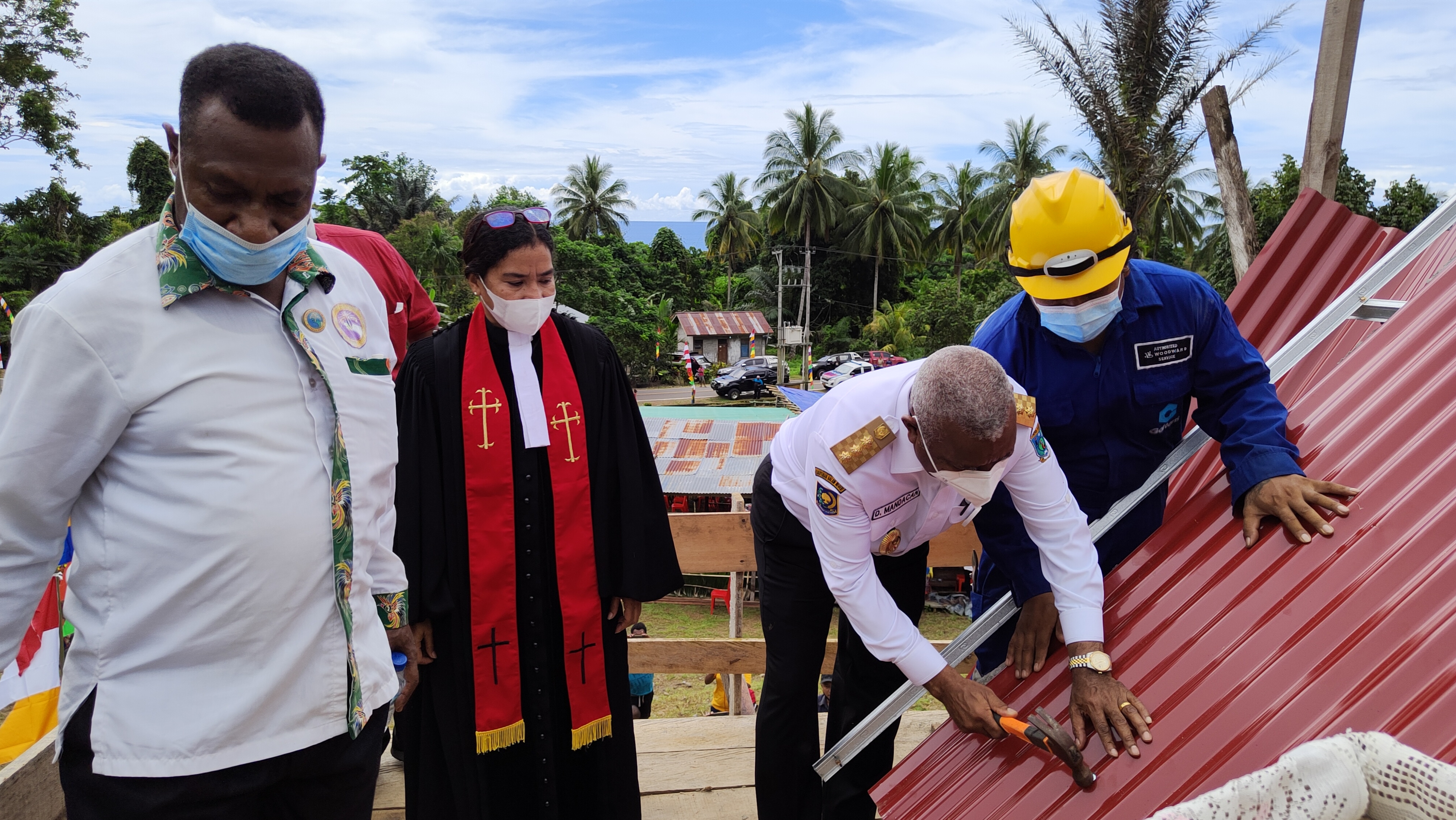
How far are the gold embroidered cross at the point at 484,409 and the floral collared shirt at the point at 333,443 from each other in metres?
1.05

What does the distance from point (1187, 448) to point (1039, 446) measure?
2.24ft

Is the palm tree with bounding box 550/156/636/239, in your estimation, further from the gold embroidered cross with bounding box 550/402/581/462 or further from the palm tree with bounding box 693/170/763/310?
the gold embroidered cross with bounding box 550/402/581/462

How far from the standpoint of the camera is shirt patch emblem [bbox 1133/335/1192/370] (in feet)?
8.46

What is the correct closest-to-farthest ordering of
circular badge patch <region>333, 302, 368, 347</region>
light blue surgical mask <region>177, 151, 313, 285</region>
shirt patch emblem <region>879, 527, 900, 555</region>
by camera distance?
light blue surgical mask <region>177, 151, 313, 285</region>
circular badge patch <region>333, 302, 368, 347</region>
shirt patch emblem <region>879, 527, 900, 555</region>

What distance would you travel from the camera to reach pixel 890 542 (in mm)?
2729

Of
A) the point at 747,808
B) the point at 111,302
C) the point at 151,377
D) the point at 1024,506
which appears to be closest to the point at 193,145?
the point at 111,302

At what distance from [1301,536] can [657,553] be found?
6.07 ft

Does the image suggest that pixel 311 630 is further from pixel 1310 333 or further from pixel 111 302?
pixel 1310 333

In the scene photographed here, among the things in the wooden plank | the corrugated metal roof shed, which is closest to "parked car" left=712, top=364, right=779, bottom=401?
the corrugated metal roof shed

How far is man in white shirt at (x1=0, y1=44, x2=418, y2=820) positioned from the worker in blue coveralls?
179 cm

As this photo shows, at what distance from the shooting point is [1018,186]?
4056cm

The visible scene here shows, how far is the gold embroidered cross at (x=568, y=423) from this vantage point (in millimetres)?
2883

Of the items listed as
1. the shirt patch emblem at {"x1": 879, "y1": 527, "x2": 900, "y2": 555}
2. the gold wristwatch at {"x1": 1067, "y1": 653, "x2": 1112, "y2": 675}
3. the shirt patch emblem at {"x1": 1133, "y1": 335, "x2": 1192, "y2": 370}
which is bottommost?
the gold wristwatch at {"x1": 1067, "y1": 653, "x2": 1112, "y2": 675}

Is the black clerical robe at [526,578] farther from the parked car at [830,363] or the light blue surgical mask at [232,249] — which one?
the parked car at [830,363]
